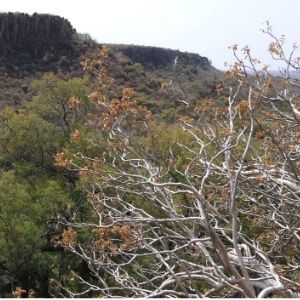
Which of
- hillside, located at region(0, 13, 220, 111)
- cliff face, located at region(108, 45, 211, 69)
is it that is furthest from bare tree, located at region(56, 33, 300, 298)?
cliff face, located at region(108, 45, 211, 69)

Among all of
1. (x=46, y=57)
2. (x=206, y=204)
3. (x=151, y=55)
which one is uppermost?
(x=151, y=55)

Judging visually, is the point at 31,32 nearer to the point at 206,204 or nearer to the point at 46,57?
the point at 46,57

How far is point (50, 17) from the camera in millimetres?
54312

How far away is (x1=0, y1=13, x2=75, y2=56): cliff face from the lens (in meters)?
50.4

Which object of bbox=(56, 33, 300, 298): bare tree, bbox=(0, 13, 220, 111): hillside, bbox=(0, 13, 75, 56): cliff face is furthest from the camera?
bbox=(0, 13, 75, 56): cliff face

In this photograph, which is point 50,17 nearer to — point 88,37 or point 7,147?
point 88,37

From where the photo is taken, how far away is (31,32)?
174ft

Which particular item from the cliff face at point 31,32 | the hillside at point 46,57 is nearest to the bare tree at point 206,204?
the hillside at point 46,57

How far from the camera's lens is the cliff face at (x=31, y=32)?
50406 mm

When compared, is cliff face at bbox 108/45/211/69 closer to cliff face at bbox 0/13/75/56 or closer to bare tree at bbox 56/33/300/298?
cliff face at bbox 0/13/75/56

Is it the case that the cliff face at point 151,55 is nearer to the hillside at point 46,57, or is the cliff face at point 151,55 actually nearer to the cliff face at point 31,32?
the hillside at point 46,57

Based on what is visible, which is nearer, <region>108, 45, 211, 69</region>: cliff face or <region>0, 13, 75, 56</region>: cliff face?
<region>0, 13, 75, 56</region>: cliff face

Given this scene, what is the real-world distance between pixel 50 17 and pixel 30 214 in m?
42.0

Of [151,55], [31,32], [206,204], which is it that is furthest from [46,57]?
[206,204]
